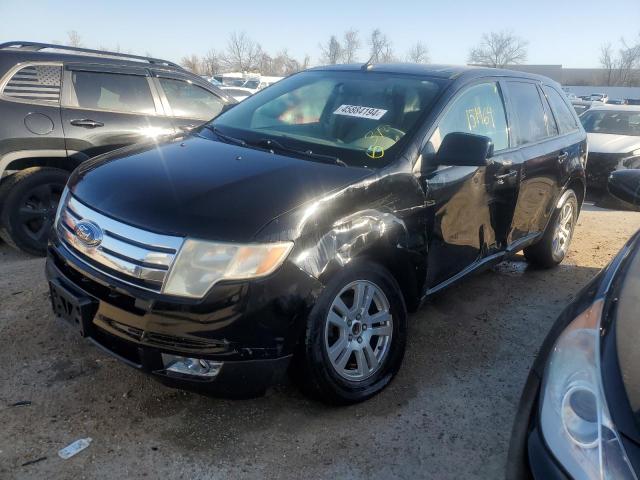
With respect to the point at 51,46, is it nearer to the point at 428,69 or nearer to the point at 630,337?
the point at 428,69

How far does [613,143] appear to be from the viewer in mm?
9766

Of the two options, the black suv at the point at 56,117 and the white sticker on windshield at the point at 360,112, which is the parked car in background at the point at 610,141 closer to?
the white sticker on windshield at the point at 360,112

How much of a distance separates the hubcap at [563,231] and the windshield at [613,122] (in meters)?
6.63

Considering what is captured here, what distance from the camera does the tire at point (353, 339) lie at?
244 cm

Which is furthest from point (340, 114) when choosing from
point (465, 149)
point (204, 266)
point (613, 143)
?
point (613, 143)

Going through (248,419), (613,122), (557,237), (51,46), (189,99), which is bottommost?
(248,419)

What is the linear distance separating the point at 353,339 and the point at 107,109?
370cm

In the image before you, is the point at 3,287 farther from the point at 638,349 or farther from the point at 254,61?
the point at 254,61

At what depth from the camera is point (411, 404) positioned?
2.86 m

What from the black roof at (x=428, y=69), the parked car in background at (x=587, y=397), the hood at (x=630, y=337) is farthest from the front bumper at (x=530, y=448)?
the black roof at (x=428, y=69)

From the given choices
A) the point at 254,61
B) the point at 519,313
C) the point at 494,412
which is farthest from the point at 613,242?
the point at 254,61

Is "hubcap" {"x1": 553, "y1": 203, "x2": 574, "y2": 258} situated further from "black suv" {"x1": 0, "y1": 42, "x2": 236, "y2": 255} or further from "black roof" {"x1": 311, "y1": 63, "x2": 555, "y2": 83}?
"black suv" {"x1": 0, "y1": 42, "x2": 236, "y2": 255}

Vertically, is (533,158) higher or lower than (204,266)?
higher

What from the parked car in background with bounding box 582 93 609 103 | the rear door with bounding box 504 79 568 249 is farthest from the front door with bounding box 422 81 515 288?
the parked car in background with bounding box 582 93 609 103
